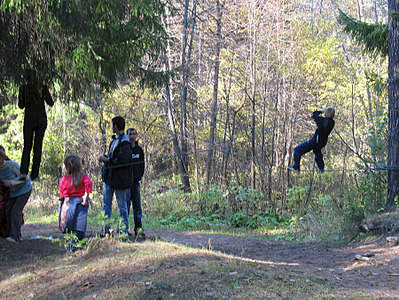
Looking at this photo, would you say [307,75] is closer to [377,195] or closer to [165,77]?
[377,195]

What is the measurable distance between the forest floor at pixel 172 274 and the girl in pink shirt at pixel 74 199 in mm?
455

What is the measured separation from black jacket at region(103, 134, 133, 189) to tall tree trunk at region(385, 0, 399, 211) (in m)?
4.91

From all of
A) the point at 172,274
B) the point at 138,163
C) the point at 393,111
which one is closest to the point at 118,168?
the point at 138,163

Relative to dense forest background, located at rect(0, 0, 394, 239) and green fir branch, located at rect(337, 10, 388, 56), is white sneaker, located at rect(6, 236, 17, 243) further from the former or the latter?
green fir branch, located at rect(337, 10, 388, 56)

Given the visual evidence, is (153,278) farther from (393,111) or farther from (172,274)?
(393,111)

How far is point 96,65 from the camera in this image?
631 cm

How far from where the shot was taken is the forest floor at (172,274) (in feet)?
13.6

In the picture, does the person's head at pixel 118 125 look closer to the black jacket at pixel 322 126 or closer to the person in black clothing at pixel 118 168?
the person in black clothing at pixel 118 168

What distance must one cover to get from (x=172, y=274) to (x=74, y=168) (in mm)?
2393

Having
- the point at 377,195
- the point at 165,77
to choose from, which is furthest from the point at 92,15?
the point at 377,195

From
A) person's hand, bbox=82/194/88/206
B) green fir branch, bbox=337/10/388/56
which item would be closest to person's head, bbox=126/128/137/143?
person's hand, bbox=82/194/88/206

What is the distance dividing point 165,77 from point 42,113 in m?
2.31

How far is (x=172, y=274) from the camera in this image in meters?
4.54

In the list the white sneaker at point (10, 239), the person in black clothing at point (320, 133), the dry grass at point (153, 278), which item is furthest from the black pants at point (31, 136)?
the person in black clothing at point (320, 133)
